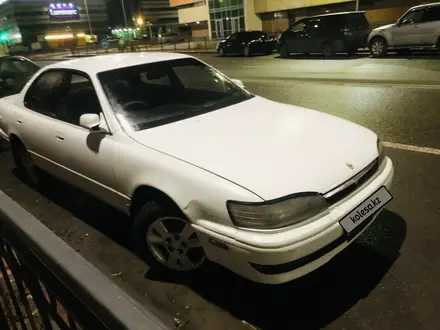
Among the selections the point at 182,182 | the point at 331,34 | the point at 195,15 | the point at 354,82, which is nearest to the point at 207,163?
the point at 182,182

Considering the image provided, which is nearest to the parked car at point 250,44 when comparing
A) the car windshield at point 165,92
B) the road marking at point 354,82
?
the road marking at point 354,82

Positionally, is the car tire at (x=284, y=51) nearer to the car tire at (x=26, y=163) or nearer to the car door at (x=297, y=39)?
the car door at (x=297, y=39)

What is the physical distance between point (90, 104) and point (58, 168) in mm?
819

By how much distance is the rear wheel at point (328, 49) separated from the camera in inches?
608

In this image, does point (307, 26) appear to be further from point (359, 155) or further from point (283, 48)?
point (359, 155)

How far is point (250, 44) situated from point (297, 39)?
3.61m

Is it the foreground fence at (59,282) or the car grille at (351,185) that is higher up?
the foreground fence at (59,282)

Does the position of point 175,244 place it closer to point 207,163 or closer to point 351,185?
point 207,163

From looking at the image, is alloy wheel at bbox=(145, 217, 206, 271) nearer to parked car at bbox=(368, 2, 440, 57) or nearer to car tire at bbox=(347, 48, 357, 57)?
parked car at bbox=(368, 2, 440, 57)

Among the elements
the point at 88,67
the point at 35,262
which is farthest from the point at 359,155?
the point at 88,67

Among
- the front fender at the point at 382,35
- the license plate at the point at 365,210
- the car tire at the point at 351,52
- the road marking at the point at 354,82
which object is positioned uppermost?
the front fender at the point at 382,35

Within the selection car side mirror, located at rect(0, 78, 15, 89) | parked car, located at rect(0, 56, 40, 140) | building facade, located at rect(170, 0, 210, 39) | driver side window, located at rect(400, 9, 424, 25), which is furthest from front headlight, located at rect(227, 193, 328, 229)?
building facade, located at rect(170, 0, 210, 39)

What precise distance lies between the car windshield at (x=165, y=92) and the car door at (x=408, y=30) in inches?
440

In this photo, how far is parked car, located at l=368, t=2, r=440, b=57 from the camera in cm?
1246
